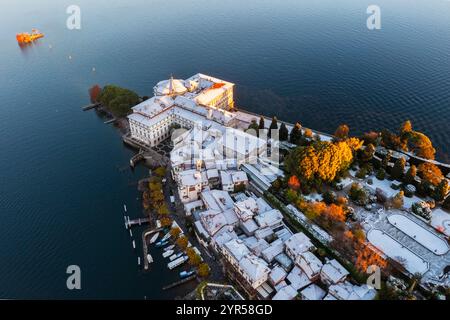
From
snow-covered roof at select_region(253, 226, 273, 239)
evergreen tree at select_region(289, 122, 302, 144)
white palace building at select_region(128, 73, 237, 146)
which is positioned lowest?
snow-covered roof at select_region(253, 226, 273, 239)

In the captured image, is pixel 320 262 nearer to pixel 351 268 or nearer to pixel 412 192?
pixel 351 268

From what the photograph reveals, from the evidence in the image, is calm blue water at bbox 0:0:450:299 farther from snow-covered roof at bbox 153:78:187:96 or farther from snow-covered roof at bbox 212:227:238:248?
snow-covered roof at bbox 153:78:187:96

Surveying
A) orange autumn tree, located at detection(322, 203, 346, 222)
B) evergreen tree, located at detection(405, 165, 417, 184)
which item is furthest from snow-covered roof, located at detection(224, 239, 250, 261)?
evergreen tree, located at detection(405, 165, 417, 184)

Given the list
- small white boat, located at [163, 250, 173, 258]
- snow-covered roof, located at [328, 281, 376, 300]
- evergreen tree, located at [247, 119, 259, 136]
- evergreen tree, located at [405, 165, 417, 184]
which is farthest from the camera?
evergreen tree, located at [247, 119, 259, 136]

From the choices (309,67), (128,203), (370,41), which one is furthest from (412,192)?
(370,41)

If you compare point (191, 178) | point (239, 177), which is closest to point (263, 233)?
point (239, 177)

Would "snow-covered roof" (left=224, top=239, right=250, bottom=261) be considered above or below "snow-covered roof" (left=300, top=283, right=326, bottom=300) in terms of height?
above

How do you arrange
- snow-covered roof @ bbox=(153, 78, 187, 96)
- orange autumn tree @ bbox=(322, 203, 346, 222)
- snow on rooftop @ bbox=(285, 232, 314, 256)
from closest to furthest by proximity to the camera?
snow on rooftop @ bbox=(285, 232, 314, 256) → orange autumn tree @ bbox=(322, 203, 346, 222) → snow-covered roof @ bbox=(153, 78, 187, 96)
